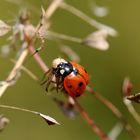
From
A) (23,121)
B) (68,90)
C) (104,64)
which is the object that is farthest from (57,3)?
(104,64)

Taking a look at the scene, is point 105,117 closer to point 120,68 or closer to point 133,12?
point 120,68

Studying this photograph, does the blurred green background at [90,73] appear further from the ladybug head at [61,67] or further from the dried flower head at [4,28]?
the dried flower head at [4,28]

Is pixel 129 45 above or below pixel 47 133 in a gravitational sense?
above

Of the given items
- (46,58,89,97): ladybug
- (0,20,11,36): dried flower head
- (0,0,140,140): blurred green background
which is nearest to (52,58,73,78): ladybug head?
(46,58,89,97): ladybug

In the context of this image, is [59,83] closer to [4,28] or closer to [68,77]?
[68,77]

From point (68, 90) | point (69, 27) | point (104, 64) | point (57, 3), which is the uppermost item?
point (69, 27)

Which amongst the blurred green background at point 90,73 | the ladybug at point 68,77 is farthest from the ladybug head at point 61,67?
the blurred green background at point 90,73

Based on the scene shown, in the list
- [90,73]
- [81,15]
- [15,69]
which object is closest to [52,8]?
[81,15]
